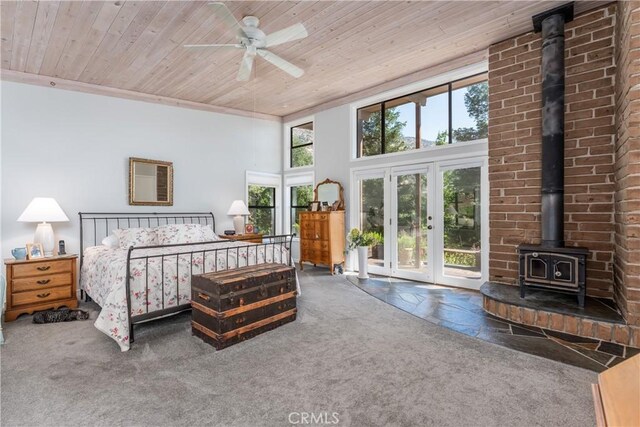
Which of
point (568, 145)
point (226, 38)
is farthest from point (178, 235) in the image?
point (568, 145)

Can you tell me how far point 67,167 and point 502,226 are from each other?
235 inches

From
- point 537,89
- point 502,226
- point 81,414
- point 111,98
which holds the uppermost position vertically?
point 111,98

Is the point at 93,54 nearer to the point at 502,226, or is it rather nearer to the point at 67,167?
the point at 67,167

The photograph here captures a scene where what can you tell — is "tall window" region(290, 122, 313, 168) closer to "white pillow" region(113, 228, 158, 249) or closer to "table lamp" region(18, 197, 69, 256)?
"white pillow" region(113, 228, 158, 249)

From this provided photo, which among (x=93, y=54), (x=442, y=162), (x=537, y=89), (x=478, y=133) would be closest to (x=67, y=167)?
(x=93, y=54)

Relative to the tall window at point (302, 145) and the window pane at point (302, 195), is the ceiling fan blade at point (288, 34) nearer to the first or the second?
the tall window at point (302, 145)

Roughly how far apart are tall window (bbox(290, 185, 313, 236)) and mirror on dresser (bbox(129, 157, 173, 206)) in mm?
2599

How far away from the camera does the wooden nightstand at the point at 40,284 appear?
354cm

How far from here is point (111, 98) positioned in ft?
16.3

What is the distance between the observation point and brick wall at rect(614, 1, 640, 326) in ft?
8.27

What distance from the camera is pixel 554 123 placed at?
11.0 feet

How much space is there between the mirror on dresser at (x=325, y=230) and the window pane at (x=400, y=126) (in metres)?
1.28

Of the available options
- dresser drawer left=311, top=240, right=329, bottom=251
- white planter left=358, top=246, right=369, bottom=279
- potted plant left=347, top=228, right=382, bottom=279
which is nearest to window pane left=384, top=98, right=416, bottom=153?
potted plant left=347, top=228, right=382, bottom=279

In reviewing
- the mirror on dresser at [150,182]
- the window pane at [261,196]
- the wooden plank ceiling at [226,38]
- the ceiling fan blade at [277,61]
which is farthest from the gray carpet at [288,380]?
the window pane at [261,196]
